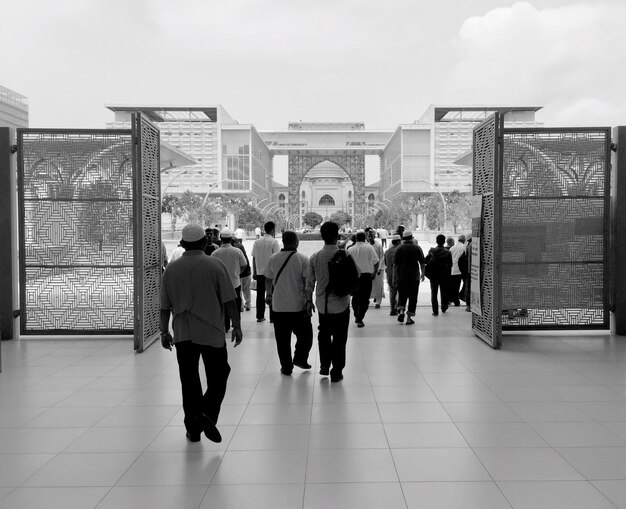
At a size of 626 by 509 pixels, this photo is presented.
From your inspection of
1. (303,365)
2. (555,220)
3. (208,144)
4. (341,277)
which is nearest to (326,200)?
(208,144)

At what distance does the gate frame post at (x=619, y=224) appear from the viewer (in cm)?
949

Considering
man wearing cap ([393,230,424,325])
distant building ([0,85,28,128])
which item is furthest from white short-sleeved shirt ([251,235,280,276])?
distant building ([0,85,28,128])

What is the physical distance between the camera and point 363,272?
442 inches

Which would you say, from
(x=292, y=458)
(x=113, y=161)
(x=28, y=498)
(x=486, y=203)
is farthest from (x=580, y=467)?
(x=113, y=161)

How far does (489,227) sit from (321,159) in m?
122

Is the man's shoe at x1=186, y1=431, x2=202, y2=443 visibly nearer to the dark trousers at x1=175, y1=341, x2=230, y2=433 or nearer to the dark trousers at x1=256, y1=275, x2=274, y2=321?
A: the dark trousers at x1=175, y1=341, x2=230, y2=433

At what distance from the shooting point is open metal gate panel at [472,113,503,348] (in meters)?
8.77

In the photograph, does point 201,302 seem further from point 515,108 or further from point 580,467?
point 515,108

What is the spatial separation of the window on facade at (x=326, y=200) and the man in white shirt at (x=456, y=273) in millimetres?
136254

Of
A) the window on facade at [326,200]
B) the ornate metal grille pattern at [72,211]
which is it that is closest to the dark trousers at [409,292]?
the ornate metal grille pattern at [72,211]

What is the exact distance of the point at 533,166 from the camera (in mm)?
9398

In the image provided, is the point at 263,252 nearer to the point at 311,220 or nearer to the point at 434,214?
the point at 434,214

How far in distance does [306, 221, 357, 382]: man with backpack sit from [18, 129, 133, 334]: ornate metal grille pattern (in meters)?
3.69

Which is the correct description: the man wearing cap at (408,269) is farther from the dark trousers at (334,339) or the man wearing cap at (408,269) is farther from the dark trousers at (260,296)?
the dark trousers at (334,339)
